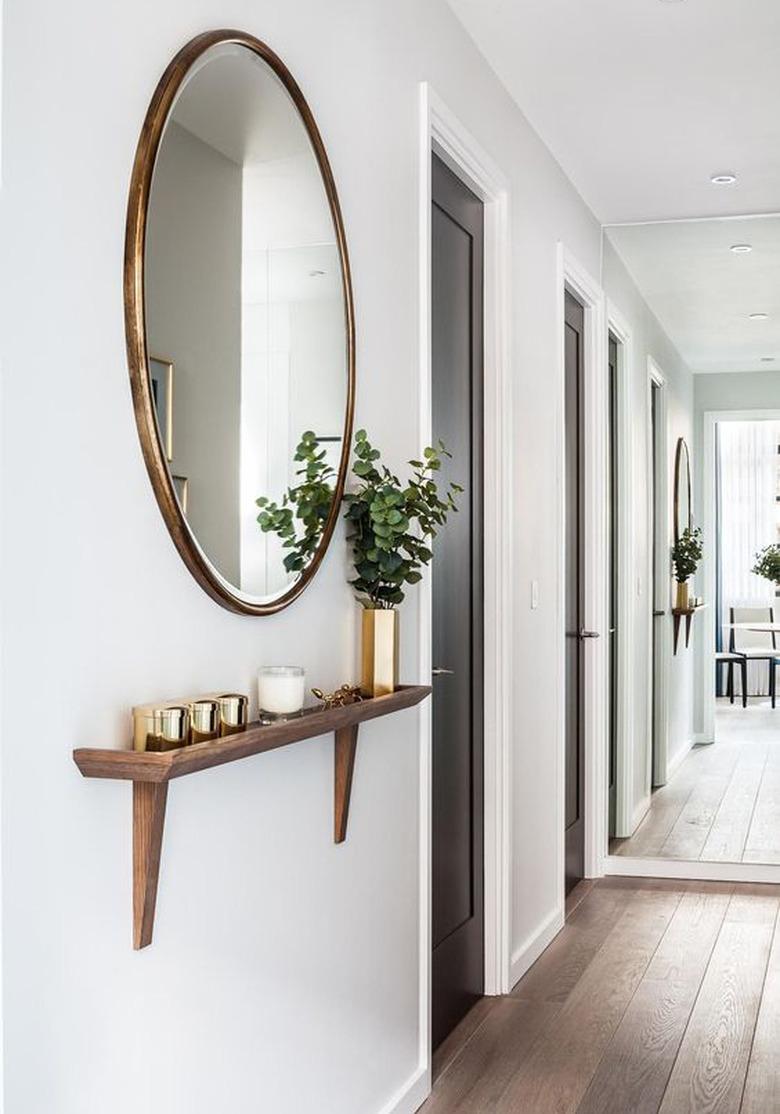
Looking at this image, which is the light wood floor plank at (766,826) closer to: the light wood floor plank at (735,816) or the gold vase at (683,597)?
the light wood floor plank at (735,816)

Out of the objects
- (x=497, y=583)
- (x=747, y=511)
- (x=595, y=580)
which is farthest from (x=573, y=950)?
(x=747, y=511)

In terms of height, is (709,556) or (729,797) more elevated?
(709,556)

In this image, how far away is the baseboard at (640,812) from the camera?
17.8 feet

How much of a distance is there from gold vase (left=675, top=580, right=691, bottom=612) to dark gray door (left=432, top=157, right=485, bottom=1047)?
175 centimetres

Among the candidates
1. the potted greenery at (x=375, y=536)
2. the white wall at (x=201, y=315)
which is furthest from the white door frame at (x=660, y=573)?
the white wall at (x=201, y=315)

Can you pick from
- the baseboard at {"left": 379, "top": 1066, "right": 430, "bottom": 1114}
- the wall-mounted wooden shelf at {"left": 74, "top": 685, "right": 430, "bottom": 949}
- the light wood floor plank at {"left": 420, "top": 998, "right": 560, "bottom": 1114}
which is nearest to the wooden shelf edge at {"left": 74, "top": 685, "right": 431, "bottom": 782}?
the wall-mounted wooden shelf at {"left": 74, "top": 685, "right": 430, "bottom": 949}

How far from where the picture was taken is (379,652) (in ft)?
8.37

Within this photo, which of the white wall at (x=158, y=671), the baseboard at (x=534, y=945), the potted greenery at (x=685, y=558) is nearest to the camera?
the white wall at (x=158, y=671)

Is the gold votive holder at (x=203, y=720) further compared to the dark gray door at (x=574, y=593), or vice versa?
the dark gray door at (x=574, y=593)

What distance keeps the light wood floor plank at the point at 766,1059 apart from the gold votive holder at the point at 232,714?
1.75 m

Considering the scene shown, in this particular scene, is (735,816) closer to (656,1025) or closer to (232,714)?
(656,1025)

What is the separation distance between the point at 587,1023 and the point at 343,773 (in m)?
1.44

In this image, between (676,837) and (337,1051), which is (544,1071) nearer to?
(337,1051)

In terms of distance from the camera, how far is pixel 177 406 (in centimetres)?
186
